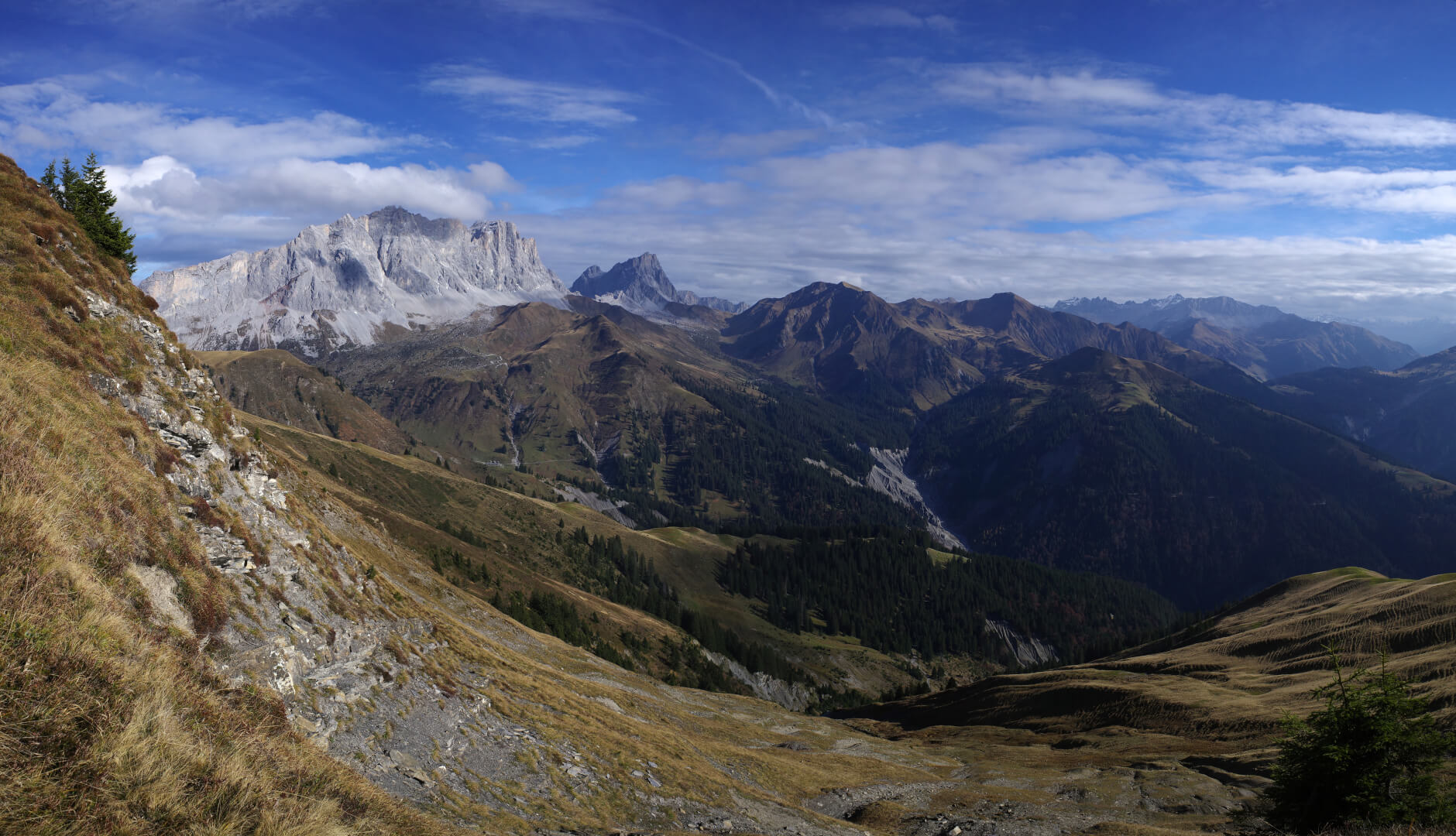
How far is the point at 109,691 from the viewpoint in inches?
324

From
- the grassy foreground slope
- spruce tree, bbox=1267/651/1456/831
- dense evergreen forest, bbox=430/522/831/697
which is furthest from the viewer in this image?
dense evergreen forest, bbox=430/522/831/697

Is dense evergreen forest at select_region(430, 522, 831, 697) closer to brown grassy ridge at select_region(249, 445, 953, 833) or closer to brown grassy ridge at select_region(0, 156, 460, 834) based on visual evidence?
Answer: brown grassy ridge at select_region(249, 445, 953, 833)

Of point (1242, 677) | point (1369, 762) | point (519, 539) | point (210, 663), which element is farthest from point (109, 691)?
point (519, 539)

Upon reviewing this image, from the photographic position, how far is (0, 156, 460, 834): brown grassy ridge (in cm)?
708

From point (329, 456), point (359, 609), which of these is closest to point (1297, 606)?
point (359, 609)

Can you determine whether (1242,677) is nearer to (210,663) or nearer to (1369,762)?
(1369,762)

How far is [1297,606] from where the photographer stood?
103 metres

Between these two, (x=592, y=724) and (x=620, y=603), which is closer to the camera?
(x=592, y=724)

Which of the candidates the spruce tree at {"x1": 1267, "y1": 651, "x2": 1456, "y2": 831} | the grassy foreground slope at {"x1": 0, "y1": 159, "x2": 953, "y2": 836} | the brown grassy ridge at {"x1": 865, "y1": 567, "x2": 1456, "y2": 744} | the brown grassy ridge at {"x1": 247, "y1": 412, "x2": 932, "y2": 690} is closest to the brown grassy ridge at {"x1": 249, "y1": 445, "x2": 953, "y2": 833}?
the grassy foreground slope at {"x1": 0, "y1": 159, "x2": 953, "y2": 836}

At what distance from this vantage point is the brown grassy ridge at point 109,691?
7.08 metres

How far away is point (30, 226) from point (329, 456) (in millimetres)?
149454

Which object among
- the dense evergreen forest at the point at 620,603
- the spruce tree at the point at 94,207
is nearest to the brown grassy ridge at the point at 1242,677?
the dense evergreen forest at the point at 620,603

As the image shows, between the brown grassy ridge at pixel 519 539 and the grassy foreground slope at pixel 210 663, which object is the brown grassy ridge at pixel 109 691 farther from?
the brown grassy ridge at pixel 519 539

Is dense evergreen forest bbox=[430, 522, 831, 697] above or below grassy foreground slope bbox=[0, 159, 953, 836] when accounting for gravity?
below
